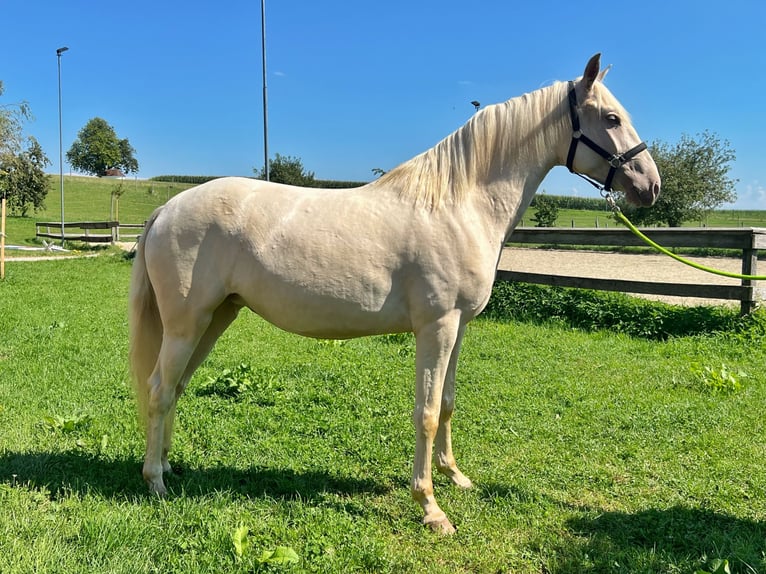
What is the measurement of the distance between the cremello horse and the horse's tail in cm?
17

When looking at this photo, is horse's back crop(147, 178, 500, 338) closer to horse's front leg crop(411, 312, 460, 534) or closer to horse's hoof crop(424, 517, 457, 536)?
horse's front leg crop(411, 312, 460, 534)

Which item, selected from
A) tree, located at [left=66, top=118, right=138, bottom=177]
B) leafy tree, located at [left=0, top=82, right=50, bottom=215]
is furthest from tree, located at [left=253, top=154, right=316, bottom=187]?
tree, located at [left=66, top=118, right=138, bottom=177]

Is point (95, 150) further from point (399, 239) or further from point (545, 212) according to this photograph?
point (399, 239)

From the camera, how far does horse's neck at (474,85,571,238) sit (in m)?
3.00

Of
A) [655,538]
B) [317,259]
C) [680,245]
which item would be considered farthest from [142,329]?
[680,245]

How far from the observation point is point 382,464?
11.7 feet

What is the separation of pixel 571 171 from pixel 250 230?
1987 mm

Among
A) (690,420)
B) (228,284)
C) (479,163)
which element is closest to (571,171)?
(479,163)

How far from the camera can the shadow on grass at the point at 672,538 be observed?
96.7 inches

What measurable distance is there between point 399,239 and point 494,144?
85 centimetres

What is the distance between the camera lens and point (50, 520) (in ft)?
8.55

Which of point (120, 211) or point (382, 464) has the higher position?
point (120, 211)

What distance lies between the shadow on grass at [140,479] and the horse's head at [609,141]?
241 centimetres

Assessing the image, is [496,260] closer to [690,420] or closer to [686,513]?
[686,513]
